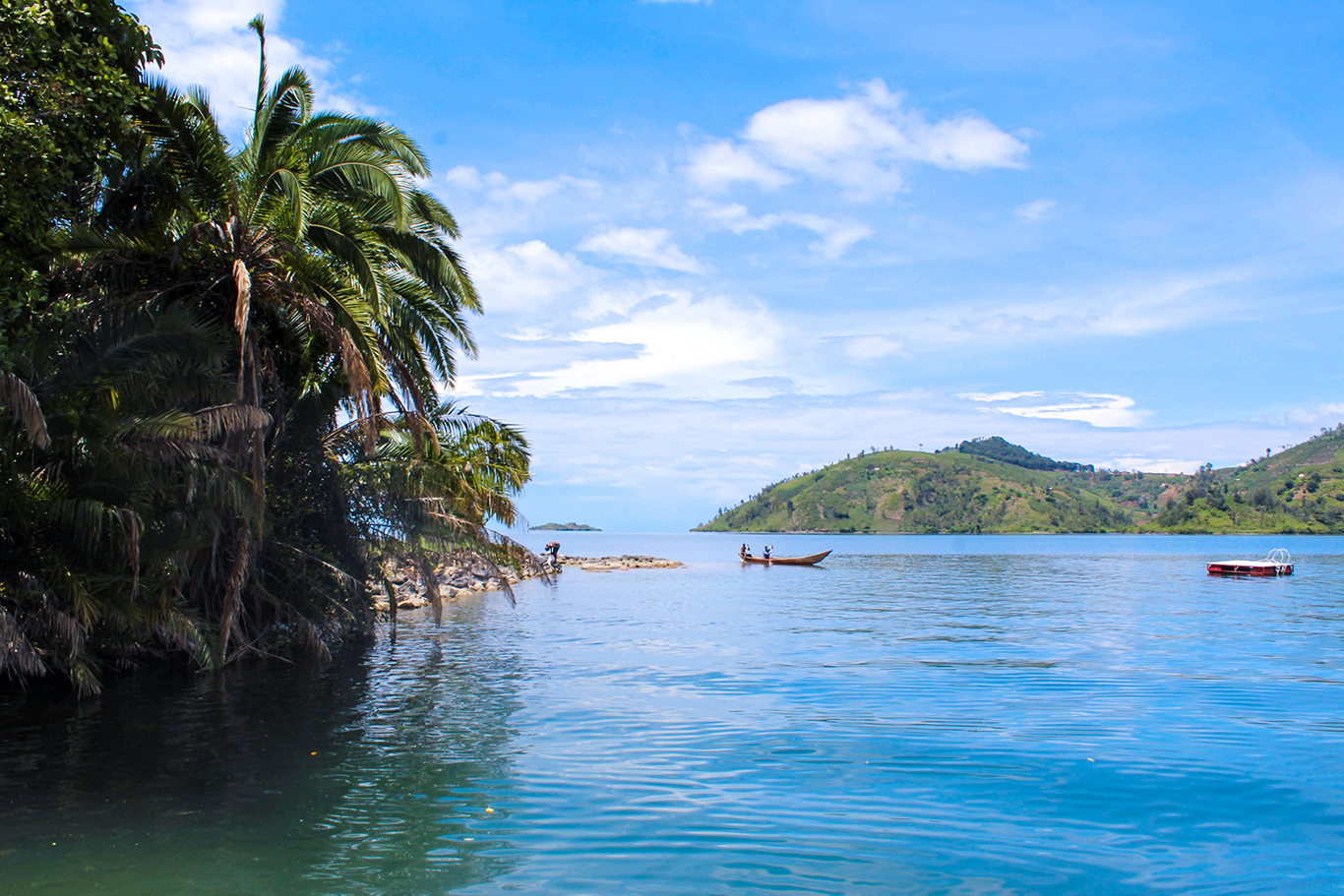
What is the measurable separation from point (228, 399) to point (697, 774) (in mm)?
11131

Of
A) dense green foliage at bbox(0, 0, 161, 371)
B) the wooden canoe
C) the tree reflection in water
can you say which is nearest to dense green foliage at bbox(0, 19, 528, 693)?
dense green foliage at bbox(0, 0, 161, 371)

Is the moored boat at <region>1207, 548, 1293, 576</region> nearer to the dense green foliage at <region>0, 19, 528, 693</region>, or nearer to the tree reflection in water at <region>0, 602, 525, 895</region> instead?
the dense green foliage at <region>0, 19, 528, 693</region>

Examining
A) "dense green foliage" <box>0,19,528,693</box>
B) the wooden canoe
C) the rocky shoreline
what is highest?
"dense green foliage" <box>0,19,528,693</box>

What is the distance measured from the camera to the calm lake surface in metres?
7.78

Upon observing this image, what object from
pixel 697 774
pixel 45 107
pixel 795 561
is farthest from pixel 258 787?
pixel 795 561

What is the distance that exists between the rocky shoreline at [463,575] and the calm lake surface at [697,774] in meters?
2.26

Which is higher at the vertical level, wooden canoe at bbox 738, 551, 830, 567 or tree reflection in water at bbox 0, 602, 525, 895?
tree reflection in water at bbox 0, 602, 525, 895

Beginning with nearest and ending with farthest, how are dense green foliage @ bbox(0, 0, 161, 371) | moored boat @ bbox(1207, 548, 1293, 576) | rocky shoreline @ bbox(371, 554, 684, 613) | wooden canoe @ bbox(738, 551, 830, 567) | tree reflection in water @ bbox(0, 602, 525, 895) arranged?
1. tree reflection in water @ bbox(0, 602, 525, 895)
2. dense green foliage @ bbox(0, 0, 161, 371)
3. rocky shoreline @ bbox(371, 554, 684, 613)
4. moored boat @ bbox(1207, 548, 1293, 576)
5. wooden canoe @ bbox(738, 551, 830, 567)

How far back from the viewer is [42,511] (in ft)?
40.2

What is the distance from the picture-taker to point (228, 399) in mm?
16406

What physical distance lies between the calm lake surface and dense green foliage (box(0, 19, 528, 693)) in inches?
70.0

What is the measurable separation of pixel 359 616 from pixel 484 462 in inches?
273

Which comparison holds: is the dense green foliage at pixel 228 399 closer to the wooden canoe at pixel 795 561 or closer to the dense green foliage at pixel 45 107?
the dense green foliage at pixel 45 107

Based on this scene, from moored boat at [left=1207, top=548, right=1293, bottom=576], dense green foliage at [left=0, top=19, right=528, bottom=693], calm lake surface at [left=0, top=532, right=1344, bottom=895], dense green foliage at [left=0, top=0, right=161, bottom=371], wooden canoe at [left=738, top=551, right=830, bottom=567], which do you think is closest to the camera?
calm lake surface at [left=0, top=532, right=1344, bottom=895]
